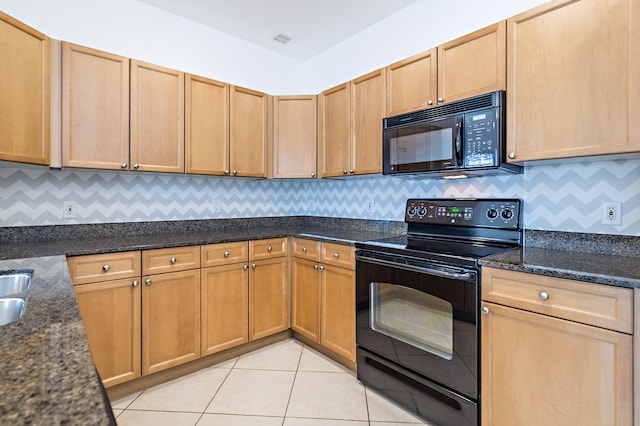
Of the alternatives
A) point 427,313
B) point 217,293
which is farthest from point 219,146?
point 427,313

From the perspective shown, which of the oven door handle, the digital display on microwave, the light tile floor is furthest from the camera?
the digital display on microwave

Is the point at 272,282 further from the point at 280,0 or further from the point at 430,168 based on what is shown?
the point at 280,0

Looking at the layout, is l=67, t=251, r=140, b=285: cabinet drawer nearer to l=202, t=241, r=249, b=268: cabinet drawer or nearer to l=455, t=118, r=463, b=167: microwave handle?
l=202, t=241, r=249, b=268: cabinet drawer

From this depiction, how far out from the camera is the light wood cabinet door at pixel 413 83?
206cm

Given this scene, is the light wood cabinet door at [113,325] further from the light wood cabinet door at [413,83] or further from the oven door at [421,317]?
the light wood cabinet door at [413,83]

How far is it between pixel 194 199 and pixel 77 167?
0.92 metres

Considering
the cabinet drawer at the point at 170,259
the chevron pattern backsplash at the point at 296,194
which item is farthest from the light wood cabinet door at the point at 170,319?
the chevron pattern backsplash at the point at 296,194

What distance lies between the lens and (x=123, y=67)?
2.19 meters

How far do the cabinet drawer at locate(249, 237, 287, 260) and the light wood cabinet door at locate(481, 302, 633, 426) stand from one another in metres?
1.65

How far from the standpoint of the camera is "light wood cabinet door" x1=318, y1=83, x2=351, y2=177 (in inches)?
104

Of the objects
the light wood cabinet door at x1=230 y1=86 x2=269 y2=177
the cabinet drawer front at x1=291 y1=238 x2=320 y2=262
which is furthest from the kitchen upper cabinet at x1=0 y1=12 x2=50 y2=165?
the cabinet drawer front at x1=291 y1=238 x2=320 y2=262

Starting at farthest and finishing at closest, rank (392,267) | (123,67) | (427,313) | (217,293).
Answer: (217,293) < (123,67) < (392,267) < (427,313)

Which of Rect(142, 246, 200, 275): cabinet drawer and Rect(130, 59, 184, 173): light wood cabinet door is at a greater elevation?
Rect(130, 59, 184, 173): light wood cabinet door

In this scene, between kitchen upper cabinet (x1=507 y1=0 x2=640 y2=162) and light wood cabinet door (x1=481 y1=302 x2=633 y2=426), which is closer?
light wood cabinet door (x1=481 y1=302 x2=633 y2=426)
